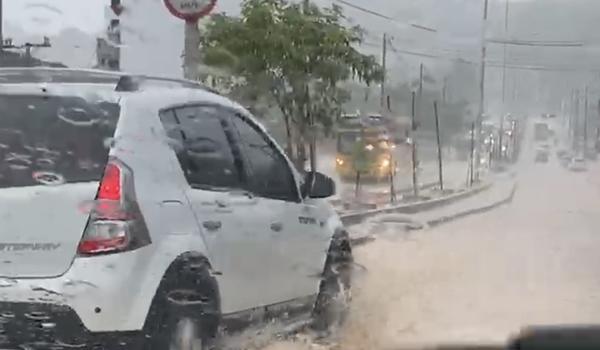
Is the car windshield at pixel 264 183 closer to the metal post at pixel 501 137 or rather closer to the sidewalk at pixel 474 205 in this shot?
the sidewalk at pixel 474 205

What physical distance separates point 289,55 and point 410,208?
8208 mm

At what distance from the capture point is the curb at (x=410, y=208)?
14672 mm

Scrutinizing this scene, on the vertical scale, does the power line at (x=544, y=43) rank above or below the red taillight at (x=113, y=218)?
above

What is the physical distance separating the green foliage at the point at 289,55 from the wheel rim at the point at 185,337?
5126 millimetres

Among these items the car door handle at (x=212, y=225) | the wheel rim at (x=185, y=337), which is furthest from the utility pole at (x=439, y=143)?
the wheel rim at (x=185, y=337)

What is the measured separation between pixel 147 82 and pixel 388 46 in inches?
334

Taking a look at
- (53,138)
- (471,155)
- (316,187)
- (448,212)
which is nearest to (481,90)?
(448,212)

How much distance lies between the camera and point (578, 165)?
3756cm

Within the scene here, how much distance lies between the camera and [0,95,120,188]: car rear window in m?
5.23

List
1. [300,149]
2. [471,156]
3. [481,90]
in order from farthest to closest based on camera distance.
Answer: [471,156]
[481,90]
[300,149]

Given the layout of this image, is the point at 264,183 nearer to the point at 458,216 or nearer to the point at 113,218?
the point at 113,218

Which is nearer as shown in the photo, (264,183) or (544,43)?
(264,183)

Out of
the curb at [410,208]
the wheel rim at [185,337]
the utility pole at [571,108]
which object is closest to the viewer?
the wheel rim at [185,337]

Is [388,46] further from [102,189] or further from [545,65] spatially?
[102,189]
